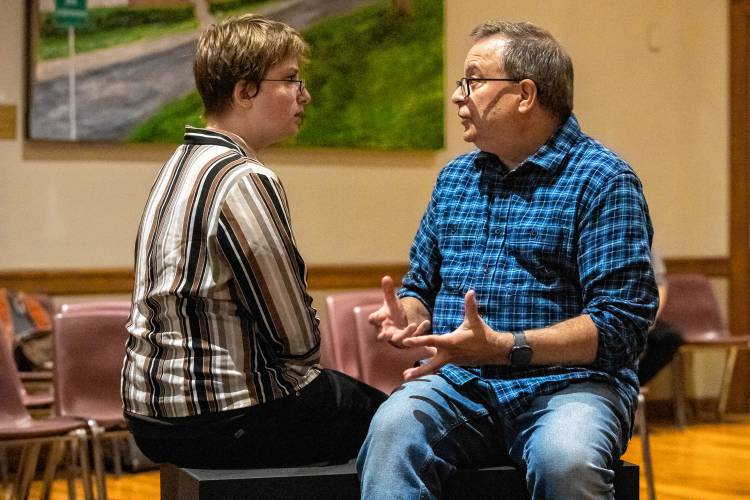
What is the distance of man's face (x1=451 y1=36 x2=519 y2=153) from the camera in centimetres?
245

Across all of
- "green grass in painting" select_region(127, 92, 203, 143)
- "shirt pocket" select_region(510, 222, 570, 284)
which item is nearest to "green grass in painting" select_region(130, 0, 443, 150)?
"green grass in painting" select_region(127, 92, 203, 143)

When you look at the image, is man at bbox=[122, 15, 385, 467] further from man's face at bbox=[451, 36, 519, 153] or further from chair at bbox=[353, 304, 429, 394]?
chair at bbox=[353, 304, 429, 394]

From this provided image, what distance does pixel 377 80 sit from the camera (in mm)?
6246

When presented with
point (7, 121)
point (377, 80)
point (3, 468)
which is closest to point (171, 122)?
point (7, 121)

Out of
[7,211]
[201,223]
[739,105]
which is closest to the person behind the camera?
[201,223]

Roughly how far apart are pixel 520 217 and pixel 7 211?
3734 millimetres

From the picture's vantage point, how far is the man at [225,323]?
2.16 meters

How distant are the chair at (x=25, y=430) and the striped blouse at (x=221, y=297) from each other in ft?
4.67

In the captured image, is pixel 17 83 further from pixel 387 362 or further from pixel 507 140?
pixel 507 140

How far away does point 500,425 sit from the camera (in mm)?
2299

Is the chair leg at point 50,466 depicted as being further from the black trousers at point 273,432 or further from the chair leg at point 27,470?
the black trousers at point 273,432

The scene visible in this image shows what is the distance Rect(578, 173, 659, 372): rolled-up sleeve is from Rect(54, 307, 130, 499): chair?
2.07 metres

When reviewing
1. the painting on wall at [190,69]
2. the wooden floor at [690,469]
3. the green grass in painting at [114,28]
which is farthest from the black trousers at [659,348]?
the green grass in painting at [114,28]

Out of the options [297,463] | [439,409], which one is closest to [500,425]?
[439,409]
